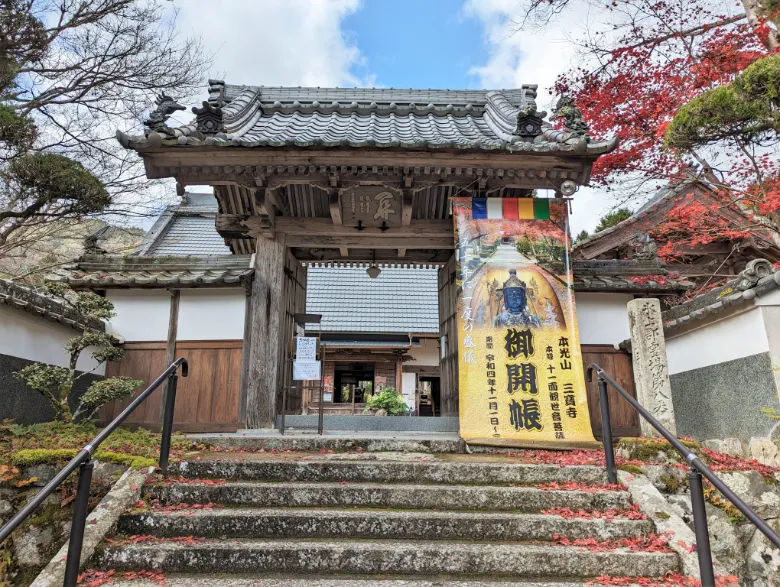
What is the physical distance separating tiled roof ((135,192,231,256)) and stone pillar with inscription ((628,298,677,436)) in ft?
40.8

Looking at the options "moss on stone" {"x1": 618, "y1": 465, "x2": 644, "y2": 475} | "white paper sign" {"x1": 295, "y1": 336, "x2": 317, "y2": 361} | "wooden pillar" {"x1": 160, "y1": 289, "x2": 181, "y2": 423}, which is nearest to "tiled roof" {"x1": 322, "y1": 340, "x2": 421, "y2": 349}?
"wooden pillar" {"x1": 160, "y1": 289, "x2": 181, "y2": 423}

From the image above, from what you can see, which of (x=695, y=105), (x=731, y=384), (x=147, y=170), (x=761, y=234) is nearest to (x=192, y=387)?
(x=147, y=170)

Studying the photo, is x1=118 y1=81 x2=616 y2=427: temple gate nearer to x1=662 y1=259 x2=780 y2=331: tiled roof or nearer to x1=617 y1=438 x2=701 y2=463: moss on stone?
Result: x1=662 y1=259 x2=780 y2=331: tiled roof

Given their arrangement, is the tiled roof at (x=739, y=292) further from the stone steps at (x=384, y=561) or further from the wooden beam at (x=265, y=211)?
the wooden beam at (x=265, y=211)

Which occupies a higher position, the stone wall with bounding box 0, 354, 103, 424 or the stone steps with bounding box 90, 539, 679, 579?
the stone wall with bounding box 0, 354, 103, 424

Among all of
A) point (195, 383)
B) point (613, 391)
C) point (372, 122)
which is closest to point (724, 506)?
point (613, 391)

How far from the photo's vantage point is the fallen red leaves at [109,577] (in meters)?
3.26

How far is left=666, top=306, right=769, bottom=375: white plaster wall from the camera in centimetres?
557

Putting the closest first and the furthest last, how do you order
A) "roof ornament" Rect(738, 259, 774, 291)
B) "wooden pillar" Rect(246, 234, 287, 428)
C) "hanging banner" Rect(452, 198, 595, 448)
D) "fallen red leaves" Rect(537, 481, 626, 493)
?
"fallen red leaves" Rect(537, 481, 626, 493)
"roof ornament" Rect(738, 259, 774, 291)
"hanging banner" Rect(452, 198, 595, 448)
"wooden pillar" Rect(246, 234, 287, 428)

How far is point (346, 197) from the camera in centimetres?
771

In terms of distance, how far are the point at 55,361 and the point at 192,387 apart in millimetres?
1893

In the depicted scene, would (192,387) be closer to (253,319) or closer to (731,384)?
(253,319)

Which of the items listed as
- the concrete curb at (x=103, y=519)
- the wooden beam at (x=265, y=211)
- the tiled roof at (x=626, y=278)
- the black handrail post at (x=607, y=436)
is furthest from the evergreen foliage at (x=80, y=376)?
the tiled roof at (x=626, y=278)

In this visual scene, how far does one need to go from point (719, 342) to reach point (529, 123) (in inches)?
154
